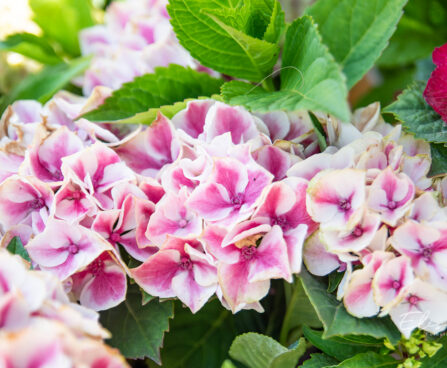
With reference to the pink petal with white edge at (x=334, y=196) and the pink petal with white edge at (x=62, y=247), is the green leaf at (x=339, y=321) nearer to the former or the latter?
the pink petal with white edge at (x=334, y=196)

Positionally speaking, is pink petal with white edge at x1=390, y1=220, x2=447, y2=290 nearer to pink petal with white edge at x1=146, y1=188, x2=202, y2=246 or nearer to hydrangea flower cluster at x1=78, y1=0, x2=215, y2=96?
pink petal with white edge at x1=146, y1=188, x2=202, y2=246

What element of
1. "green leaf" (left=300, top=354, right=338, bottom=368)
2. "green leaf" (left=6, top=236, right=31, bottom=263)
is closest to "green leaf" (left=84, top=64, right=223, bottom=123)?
"green leaf" (left=6, top=236, right=31, bottom=263)

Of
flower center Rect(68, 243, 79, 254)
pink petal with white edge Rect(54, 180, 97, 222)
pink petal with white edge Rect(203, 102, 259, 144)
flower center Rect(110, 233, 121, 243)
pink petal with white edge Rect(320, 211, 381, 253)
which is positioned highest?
pink petal with white edge Rect(203, 102, 259, 144)

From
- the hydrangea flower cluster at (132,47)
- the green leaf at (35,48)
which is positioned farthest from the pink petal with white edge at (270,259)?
the green leaf at (35,48)

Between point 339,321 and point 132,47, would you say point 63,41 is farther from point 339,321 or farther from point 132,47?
point 339,321

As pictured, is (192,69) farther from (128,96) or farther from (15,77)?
(15,77)

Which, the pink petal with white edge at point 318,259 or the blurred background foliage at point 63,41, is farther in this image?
the blurred background foliage at point 63,41

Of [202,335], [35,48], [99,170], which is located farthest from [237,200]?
[35,48]
